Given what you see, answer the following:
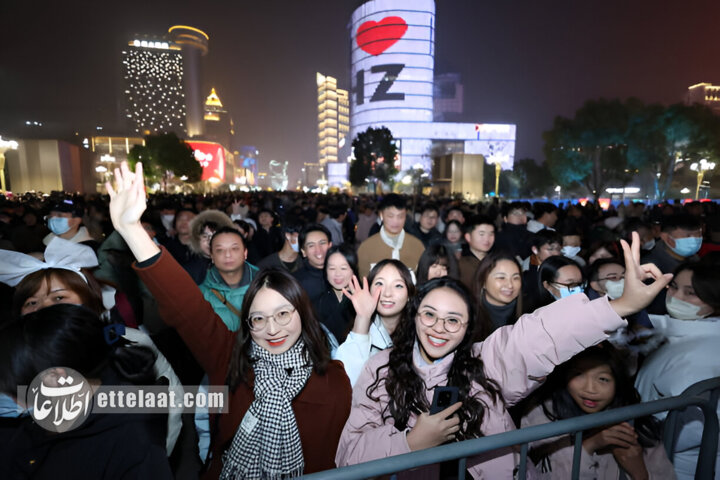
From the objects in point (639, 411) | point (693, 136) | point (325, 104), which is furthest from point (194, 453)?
point (325, 104)

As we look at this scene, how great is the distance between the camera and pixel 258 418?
6.88 ft

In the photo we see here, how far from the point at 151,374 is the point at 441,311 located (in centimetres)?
149

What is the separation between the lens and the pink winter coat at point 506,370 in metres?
1.58

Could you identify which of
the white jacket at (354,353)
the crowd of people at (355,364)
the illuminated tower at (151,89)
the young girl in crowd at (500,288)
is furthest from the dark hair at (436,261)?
the illuminated tower at (151,89)

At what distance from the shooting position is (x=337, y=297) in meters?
3.64

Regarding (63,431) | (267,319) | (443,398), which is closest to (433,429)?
(443,398)

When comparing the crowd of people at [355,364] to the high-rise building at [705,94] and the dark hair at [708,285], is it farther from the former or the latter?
the high-rise building at [705,94]

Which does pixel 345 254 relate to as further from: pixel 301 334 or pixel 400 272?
pixel 301 334

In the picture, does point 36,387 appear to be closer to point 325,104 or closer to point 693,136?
point 693,136

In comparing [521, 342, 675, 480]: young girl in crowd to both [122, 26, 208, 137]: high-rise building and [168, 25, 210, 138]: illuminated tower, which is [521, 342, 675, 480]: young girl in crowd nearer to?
[168, 25, 210, 138]: illuminated tower

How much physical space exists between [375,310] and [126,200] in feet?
5.98

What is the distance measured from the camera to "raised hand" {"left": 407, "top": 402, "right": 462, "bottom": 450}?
1564 millimetres

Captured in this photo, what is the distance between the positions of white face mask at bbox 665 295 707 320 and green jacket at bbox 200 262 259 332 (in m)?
3.29

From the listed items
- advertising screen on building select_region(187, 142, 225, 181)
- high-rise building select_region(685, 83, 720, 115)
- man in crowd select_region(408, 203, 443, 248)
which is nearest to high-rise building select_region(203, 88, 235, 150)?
advertising screen on building select_region(187, 142, 225, 181)
